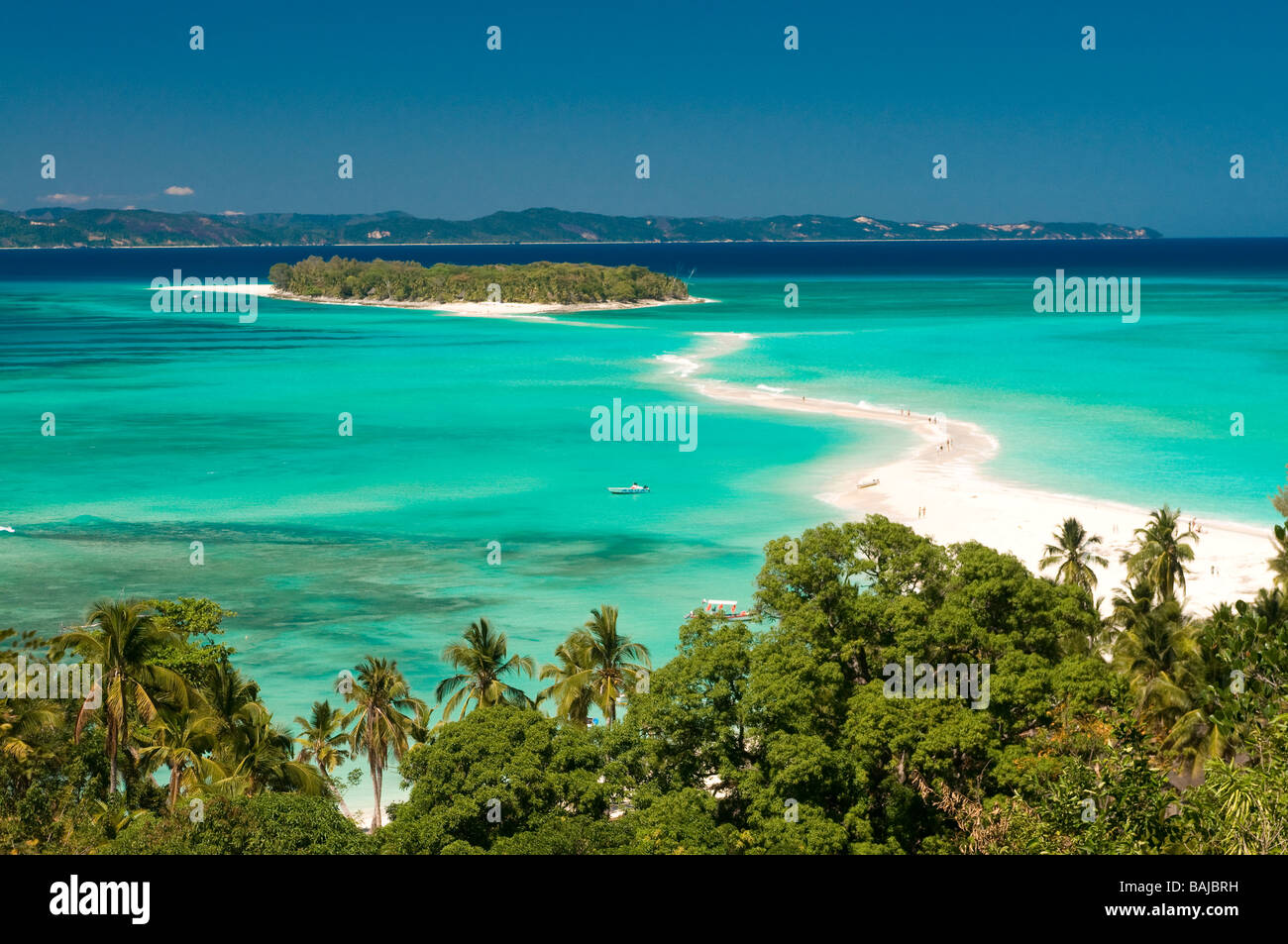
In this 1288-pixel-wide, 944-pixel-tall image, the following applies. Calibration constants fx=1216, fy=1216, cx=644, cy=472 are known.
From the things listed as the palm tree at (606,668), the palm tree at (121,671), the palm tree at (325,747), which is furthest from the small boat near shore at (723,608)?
the palm tree at (121,671)

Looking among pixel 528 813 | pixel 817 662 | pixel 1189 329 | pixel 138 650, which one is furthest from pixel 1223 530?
pixel 1189 329

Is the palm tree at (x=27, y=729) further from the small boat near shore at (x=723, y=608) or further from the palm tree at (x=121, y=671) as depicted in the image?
the small boat near shore at (x=723, y=608)

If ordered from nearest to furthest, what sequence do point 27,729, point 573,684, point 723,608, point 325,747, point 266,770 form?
1. point 27,729
2. point 266,770
3. point 573,684
4. point 325,747
5. point 723,608

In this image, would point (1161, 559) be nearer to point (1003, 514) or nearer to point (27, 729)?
→ point (1003, 514)

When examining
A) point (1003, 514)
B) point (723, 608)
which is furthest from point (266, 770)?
point (1003, 514)

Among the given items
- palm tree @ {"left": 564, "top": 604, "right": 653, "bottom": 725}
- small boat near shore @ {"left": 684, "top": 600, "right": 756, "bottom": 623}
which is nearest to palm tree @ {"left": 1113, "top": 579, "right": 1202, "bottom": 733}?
palm tree @ {"left": 564, "top": 604, "right": 653, "bottom": 725}
